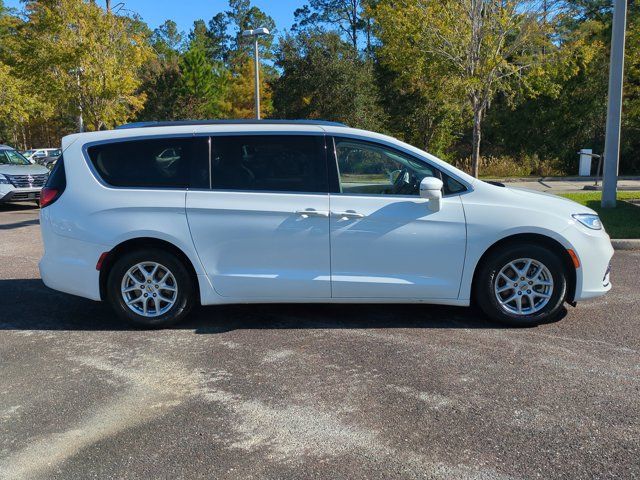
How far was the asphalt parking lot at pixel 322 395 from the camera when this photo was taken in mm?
3154

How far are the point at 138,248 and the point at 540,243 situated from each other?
3.51 metres

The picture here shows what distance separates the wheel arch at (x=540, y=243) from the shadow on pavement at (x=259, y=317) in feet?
1.89

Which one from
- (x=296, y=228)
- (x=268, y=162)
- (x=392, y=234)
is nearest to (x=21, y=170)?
(x=268, y=162)

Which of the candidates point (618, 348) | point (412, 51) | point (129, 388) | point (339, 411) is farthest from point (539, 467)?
point (412, 51)

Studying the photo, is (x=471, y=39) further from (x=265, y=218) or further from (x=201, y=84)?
(x=201, y=84)

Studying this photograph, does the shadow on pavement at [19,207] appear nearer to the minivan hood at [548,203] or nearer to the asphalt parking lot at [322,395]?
Result: the asphalt parking lot at [322,395]

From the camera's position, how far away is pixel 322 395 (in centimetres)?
395

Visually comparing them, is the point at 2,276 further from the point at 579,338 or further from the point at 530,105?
the point at 530,105

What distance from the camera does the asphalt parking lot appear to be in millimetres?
3154

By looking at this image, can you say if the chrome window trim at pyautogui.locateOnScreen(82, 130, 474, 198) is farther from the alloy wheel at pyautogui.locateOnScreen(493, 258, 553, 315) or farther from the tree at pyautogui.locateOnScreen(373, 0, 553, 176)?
the tree at pyautogui.locateOnScreen(373, 0, 553, 176)

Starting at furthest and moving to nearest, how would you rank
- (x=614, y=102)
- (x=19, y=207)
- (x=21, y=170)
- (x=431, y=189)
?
(x=19, y=207), (x=21, y=170), (x=614, y=102), (x=431, y=189)

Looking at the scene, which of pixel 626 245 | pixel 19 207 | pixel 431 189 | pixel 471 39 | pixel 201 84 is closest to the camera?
pixel 431 189

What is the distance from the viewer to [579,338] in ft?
16.3

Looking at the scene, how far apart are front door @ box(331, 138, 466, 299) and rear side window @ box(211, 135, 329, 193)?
246mm
